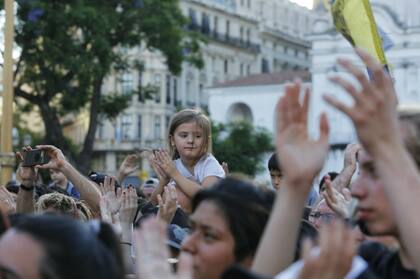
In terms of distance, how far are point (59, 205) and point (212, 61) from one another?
266ft

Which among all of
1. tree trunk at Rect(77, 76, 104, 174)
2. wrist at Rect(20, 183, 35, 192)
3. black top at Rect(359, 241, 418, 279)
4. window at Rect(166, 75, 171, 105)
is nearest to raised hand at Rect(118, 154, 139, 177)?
wrist at Rect(20, 183, 35, 192)

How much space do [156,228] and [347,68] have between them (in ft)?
2.50

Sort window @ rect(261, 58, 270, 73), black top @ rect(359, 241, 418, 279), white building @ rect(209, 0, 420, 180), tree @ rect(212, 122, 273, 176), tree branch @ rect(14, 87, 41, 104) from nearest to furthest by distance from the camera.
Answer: black top @ rect(359, 241, 418, 279) → tree branch @ rect(14, 87, 41, 104) → tree @ rect(212, 122, 273, 176) → white building @ rect(209, 0, 420, 180) → window @ rect(261, 58, 270, 73)

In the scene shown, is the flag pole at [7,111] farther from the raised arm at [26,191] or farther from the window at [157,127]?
the window at [157,127]

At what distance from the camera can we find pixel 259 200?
13.6 ft

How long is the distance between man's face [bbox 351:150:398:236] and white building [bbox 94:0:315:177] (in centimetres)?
6465

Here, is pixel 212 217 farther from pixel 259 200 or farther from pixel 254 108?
pixel 254 108

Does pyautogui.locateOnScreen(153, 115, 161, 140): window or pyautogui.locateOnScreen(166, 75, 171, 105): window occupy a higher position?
pyautogui.locateOnScreen(166, 75, 171, 105): window

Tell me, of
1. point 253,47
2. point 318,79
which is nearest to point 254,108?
point 318,79

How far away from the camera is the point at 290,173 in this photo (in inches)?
144

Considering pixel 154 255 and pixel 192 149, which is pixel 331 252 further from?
pixel 192 149

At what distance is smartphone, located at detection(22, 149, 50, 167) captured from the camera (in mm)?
7770

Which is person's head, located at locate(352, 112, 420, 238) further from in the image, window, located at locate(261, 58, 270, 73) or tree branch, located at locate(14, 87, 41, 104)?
window, located at locate(261, 58, 270, 73)

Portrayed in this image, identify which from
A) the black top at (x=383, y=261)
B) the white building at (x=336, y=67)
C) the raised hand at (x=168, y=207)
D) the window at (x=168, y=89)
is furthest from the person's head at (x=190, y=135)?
the window at (x=168, y=89)
